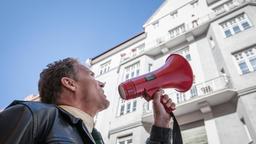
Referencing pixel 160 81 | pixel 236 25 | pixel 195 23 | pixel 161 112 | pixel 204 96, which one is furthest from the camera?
pixel 195 23

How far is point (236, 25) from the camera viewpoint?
12742mm

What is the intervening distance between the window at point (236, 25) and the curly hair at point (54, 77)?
484 inches

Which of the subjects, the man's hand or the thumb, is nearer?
the man's hand

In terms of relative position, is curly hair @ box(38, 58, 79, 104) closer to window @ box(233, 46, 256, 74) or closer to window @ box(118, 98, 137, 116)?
window @ box(233, 46, 256, 74)

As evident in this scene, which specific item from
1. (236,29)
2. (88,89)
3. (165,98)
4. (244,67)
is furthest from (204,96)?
(88,89)

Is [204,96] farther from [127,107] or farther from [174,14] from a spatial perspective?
[174,14]

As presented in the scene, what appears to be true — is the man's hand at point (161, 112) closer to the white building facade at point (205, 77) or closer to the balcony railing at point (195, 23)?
the white building facade at point (205, 77)

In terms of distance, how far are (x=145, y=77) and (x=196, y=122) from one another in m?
9.20

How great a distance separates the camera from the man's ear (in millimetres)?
2094

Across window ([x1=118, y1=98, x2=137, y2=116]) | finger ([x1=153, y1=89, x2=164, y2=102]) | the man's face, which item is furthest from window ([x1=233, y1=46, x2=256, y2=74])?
→ the man's face

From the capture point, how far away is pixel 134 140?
11.7m

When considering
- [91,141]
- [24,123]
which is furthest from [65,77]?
[24,123]

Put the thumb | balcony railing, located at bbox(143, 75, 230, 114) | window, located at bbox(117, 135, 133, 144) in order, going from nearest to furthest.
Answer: the thumb
balcony railing, located at bbox(143, 75, 230, 114)
window, located at bbox(117, 135, 133, 144)

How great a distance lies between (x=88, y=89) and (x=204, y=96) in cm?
933
